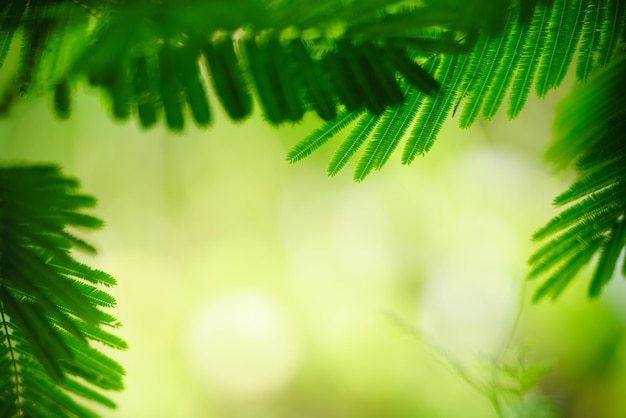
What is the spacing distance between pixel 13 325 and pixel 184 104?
1.11 ft

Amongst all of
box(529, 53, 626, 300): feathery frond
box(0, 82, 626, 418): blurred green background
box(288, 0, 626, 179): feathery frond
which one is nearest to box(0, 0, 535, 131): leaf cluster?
box(288, 0, 626, 179): feathery frond

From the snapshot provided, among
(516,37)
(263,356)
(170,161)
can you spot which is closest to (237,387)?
(263,356)

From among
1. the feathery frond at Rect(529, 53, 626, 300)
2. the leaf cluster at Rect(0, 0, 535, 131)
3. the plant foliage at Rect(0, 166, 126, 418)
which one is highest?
the feathery frond at Rect(529, 53, 626, 300)

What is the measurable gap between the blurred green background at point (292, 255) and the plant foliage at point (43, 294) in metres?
2.36

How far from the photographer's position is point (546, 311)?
2.84 meters

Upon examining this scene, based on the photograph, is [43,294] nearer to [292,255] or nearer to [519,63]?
[519,63]

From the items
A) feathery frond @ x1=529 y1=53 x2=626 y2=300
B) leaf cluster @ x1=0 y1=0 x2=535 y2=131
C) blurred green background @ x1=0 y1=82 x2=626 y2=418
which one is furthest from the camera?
blurred green background @ x1=0 y1=82 x2=626 y2=418

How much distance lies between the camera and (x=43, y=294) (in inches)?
21.7

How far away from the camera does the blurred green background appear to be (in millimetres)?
3029

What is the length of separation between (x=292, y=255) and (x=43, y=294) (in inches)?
114

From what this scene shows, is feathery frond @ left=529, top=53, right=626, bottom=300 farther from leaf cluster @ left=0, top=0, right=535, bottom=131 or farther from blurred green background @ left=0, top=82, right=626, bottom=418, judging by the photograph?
blurred green background @ left=0, top=82, right=626, bottom=418

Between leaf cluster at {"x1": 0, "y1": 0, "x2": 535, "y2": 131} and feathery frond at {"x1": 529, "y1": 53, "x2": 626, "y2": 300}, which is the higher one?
feathery frond at {"x1": 529, "y1": 53, "x2": 626, "y2": 300}

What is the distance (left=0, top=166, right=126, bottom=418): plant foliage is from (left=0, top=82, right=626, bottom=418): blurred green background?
93.0 inches

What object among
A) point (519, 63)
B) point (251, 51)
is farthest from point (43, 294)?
point (519, 63)
